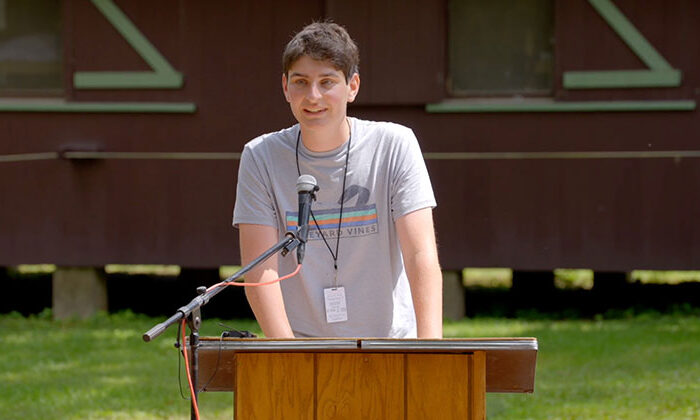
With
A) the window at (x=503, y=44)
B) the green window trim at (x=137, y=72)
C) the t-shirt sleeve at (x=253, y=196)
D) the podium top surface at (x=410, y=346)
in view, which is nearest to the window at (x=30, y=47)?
the green window trim at (x=137, y=72)

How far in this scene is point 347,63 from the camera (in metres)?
3.88

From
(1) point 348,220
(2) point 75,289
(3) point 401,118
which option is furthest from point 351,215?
(2) point 75,289

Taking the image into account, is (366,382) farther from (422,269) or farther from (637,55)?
(637,55)

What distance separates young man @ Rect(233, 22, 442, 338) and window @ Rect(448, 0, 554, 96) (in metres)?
7.18

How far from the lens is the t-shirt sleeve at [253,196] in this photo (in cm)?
399

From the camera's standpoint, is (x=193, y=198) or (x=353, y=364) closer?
(x=353, y=364)

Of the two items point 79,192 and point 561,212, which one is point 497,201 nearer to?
point 561,212

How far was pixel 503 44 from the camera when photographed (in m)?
11.1

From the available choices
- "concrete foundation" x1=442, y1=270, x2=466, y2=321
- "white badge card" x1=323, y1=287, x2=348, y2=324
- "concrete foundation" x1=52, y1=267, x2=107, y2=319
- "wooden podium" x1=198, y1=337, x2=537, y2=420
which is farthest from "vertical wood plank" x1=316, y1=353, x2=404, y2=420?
"concrete foundation" x1=52, y1=267, x2=107, y2=319

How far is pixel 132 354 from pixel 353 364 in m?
6.55

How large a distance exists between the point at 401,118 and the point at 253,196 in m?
7.21

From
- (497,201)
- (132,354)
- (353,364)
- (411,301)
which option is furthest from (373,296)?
(497,201)

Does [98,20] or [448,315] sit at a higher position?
[98,20]

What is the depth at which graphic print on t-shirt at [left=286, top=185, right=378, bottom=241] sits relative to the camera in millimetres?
3969
